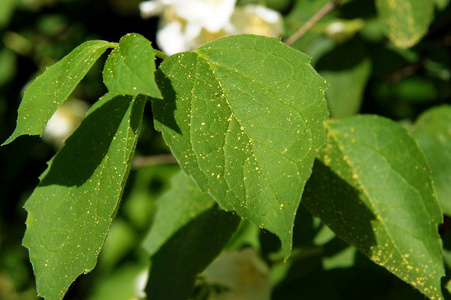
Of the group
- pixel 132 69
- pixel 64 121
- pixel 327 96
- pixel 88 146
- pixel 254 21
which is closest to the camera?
pixel 132 69

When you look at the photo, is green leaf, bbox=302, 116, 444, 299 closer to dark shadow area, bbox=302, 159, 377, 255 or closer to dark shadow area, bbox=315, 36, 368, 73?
dark shadow area, bbox=302, 159, 377, 255

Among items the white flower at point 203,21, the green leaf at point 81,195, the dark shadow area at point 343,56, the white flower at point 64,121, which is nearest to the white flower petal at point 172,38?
the white flower at point 203,21

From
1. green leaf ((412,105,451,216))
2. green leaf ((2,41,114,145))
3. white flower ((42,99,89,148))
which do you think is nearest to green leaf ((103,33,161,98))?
green leaf ((2,41,114,145))

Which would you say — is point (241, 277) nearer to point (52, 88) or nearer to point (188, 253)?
point (188, 253)

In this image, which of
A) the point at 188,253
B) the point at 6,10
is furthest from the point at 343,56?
the point at 6,10

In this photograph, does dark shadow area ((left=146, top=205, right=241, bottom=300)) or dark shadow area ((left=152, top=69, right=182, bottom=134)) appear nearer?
dark shadow area ((left=152, top=69, right=182, bottom=134))

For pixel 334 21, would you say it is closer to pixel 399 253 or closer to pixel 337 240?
pixel 337 240
